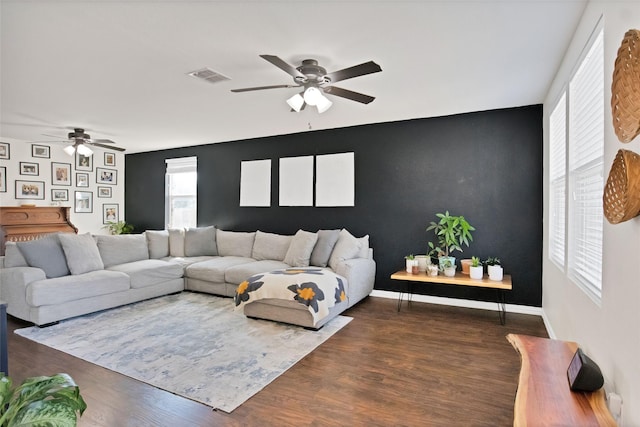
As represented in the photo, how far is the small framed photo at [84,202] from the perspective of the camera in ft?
23.0

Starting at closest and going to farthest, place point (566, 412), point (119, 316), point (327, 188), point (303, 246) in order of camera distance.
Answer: point (566, 412) < point (119, 316) < point (303, 246) < point (327, 188)

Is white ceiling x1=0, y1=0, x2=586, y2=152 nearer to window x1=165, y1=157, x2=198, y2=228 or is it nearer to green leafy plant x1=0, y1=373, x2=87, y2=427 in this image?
green leafy plant x1=0, y1=373, x2=87, y2=427

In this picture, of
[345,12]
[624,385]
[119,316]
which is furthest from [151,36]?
[624,385]

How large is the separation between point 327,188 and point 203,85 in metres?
2.54

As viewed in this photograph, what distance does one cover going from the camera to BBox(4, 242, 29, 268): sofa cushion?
3.98 m

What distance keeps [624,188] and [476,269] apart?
301 cm

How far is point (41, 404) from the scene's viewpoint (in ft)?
3.59

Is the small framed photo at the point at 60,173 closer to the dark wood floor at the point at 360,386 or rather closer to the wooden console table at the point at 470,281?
the dark wood floor at the point at 360,386

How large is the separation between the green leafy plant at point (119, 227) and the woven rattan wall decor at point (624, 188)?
8.11 meters

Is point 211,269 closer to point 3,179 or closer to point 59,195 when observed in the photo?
point 59,195

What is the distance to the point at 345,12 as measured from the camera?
7.35 feet

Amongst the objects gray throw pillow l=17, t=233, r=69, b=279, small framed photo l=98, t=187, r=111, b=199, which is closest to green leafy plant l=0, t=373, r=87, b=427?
gray throw pillow l=17, t=233, r=69, b=279

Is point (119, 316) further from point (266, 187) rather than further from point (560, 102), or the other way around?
point (560, 102)

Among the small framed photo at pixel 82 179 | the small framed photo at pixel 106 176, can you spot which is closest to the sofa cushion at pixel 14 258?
the small framed photo at pixel 82 179
